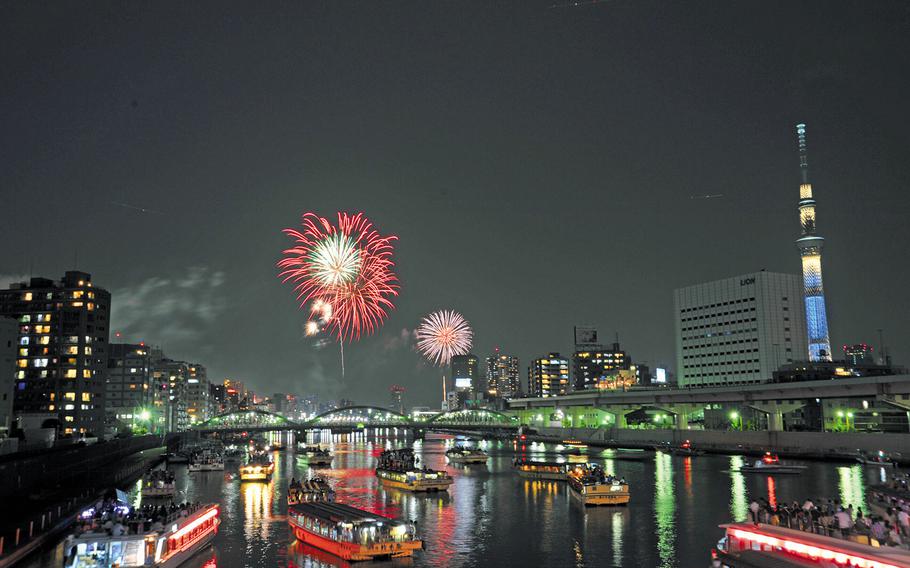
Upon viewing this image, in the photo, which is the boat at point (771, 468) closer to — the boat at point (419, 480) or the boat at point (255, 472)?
the boat at point (419, 480)

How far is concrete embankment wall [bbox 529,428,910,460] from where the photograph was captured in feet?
357

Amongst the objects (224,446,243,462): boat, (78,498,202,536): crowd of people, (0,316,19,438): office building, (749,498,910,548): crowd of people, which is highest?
(0,316,19,438): office building

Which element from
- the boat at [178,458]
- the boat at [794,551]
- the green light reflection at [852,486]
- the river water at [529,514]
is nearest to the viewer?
the boat at [794,551]

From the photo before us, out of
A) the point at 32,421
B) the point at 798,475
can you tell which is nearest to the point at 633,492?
the point at 798,475

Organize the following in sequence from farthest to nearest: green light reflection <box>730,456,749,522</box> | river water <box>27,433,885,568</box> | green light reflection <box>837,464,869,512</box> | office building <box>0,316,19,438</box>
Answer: office building <box>0,316,19,438</box> → green light reflection <box>837,464,869,512</box> → green light reflection <box>730,456,749,522</box> → river water <box>27,433,885,568</box>

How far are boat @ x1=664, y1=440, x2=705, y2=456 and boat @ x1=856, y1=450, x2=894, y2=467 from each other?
31.5 metres

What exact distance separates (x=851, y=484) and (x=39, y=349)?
5439 inches

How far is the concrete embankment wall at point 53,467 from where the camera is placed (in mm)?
56031

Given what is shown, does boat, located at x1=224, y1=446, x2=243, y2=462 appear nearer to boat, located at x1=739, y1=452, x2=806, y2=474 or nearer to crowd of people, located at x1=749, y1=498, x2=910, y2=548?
boat, located at x1=739, y1=452, x2=806, y2=474

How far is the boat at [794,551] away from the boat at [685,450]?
4023 inches

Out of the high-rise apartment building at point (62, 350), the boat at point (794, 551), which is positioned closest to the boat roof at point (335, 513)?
the boat at point (794, 551)

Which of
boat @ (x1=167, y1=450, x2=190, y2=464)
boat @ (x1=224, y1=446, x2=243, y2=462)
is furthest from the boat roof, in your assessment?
boat @ (x1=224, y1=446, x2=243, y2=462)

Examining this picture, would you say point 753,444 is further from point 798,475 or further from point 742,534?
point 742,534

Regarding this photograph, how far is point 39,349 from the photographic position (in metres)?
142
